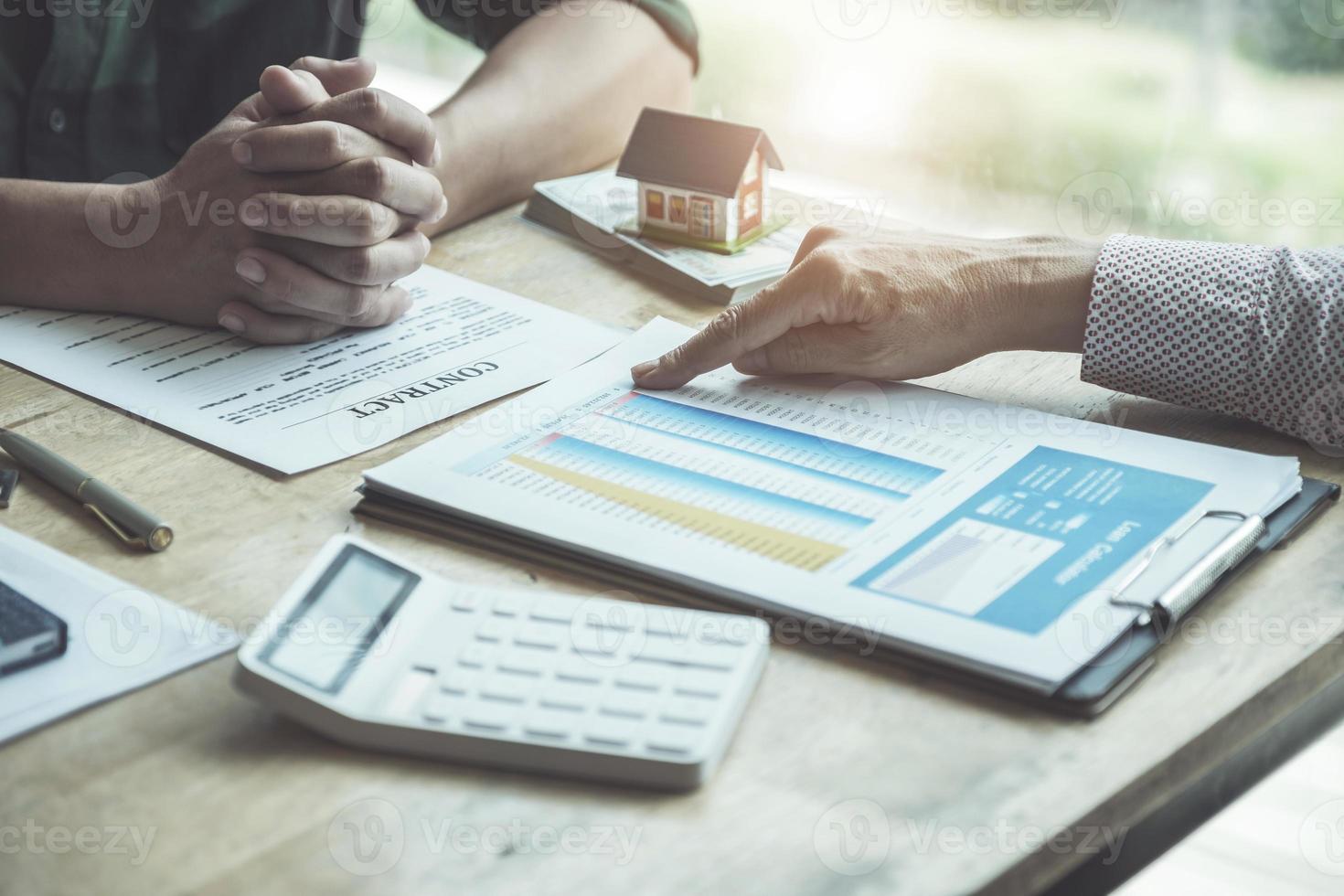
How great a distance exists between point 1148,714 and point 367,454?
1.69ft

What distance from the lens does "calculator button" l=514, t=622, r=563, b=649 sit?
57 cm

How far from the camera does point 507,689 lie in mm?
542

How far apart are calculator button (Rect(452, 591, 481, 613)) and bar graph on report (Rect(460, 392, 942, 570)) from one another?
11 centimetres

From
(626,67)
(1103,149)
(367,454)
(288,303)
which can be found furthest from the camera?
(1103,149)

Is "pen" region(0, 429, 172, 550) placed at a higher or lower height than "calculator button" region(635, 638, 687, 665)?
lower

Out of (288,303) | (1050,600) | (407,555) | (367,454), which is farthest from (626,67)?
(1050,600)

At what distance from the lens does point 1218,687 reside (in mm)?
558

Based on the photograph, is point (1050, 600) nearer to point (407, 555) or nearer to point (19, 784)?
point (407, 555)
